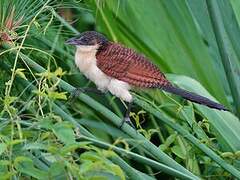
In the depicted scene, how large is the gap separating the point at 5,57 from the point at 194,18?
62cm

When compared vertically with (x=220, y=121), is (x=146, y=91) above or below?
above

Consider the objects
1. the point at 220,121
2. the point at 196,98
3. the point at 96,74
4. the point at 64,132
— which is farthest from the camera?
the point at 220,121

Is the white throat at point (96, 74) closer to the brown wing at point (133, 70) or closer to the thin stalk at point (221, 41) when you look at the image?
the brown wing at point (133, 70)

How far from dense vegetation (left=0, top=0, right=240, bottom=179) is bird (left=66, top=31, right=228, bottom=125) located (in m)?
0.04

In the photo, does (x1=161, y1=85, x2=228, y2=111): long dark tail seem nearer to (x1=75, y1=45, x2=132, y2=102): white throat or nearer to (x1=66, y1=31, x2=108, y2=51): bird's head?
(x1=75, y1=45, x2=132, y2=102): white throat

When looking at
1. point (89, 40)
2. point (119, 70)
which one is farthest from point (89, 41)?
point (119, 70)

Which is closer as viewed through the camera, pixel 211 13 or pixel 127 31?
pixel 211 13

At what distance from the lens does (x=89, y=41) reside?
1.79m

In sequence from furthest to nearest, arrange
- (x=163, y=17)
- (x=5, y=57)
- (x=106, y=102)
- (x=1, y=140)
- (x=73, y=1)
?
(x=106, y=102), (x=163, y=17), (x=73, y=1), (x=5, y=57), (x=1, y=140)

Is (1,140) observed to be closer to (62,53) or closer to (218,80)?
(62,53)

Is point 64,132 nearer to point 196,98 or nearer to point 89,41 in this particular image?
point 196,98

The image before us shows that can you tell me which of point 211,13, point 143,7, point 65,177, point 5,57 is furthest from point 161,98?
point 65,177

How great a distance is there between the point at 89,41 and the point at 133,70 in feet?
0.48

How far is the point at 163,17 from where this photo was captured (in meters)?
2.05
